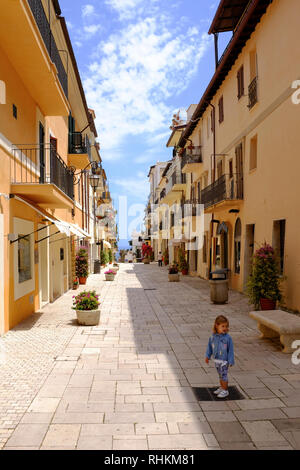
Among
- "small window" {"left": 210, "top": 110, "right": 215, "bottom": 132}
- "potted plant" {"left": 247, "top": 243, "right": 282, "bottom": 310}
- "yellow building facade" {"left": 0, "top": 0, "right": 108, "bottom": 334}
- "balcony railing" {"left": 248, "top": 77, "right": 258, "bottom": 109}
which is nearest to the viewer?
"yellow building facade" {"left": 0, "top": 0, "right": 108, "bottom": 334}

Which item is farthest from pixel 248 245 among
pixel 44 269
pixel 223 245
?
pixel 44 269

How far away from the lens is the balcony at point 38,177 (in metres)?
9.39

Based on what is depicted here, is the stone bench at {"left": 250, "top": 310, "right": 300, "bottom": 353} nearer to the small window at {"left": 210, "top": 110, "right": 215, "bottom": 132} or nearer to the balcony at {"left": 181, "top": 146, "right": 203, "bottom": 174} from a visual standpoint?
the small window at {"left": 210, "top": 110, "right": 215, "bottom": 132}

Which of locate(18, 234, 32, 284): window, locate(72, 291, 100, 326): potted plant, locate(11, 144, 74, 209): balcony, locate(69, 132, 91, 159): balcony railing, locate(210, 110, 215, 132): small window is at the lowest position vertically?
locate(72, 291, 100, 326): potted plant

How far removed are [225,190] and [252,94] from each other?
4.33 meters

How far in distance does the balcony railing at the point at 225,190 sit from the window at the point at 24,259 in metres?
8.44

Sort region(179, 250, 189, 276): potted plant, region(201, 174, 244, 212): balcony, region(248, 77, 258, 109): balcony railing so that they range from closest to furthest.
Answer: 1. region(248, 77, 258, 109): balcony railing
2. region(201, 174, 244, 212): balcony
3. region(179, 250, 189, 276): potted plant

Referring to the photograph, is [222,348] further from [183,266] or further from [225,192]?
[183,266]

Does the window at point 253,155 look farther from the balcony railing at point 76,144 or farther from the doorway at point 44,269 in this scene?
the balcony railing at point 76,144

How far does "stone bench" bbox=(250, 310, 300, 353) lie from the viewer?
7.14 metres

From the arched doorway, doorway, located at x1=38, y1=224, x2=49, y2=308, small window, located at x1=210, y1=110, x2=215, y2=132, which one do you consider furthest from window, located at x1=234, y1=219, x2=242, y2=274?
doorway, located at x1=38, y1=224, x2=49, y2=308
